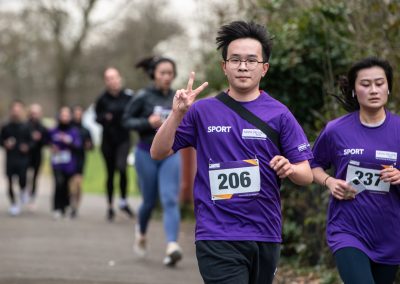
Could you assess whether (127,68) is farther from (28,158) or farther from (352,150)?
(352,150)

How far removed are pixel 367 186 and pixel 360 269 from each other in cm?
49

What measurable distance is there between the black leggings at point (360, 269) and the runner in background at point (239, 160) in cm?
44

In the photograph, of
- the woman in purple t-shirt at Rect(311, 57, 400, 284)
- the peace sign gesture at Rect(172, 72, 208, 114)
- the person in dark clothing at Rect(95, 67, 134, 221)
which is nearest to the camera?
the peace sign gesture at Rect(172, 72, 208, 114)

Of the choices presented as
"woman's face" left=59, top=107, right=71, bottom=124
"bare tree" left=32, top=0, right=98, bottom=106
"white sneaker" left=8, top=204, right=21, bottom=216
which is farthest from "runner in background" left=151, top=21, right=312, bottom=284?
"bare tree" left=32, top=0, right=98, bottom=106

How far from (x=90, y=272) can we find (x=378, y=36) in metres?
3.41

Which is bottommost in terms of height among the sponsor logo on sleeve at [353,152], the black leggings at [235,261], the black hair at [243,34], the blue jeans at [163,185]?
the blue jeans at [163,185]

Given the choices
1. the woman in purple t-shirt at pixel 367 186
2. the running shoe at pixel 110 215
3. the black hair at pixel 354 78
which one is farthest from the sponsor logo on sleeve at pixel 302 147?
the running shoe at pixel 110 215

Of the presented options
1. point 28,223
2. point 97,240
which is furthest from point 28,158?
point 97,240

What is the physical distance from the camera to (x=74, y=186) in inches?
584

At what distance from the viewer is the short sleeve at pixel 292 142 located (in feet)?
15.2

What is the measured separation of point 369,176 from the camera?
503 cm

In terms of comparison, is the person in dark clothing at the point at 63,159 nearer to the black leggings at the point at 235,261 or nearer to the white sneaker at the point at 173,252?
the white sneaker at the point at 173,252

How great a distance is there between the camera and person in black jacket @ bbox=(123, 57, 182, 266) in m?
8.66

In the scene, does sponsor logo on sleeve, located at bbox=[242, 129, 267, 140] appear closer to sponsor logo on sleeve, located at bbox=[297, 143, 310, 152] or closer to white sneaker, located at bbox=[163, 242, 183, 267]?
sponsor logo on sleeve, located at bbox=[297, 143, 310, 152]
